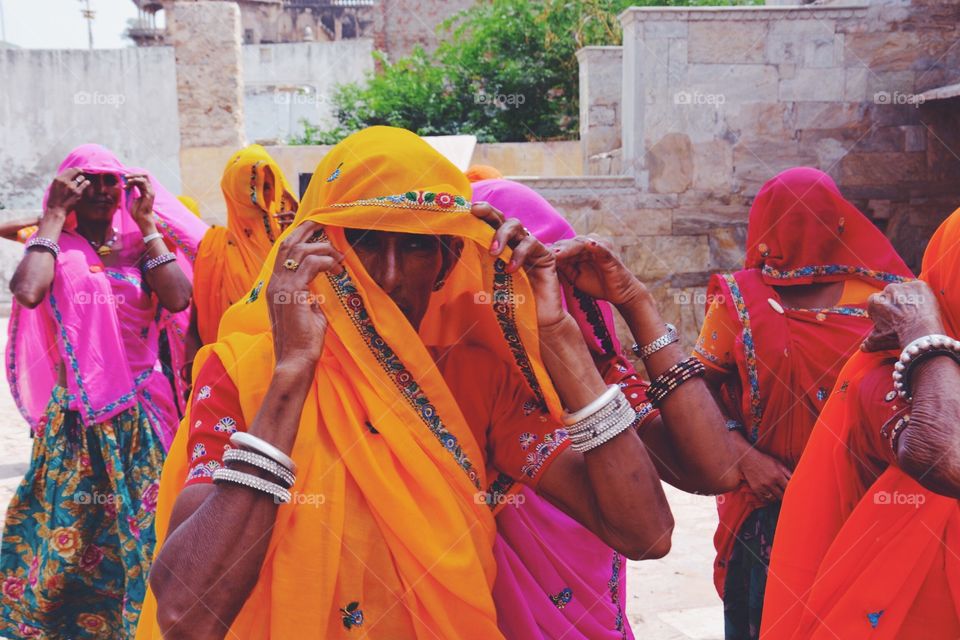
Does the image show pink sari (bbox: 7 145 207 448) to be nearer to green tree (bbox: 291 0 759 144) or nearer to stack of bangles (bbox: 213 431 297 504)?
stack of bangles (bbox: 213 431 297 504)

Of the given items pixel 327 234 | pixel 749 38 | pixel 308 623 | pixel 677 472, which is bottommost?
pixel 308 623

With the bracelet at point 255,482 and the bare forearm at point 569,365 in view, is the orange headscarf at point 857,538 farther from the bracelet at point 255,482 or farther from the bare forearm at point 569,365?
the bracelet at point 255,482

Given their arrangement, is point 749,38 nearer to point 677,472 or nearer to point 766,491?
point 766,491

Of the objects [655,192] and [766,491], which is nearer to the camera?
[766,491]

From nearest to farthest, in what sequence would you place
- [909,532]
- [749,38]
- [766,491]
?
1. [909,532]
2. [766,491]
3. [749,38]

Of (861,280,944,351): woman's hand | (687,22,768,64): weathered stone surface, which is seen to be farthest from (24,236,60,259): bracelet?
(687,22,768,64): weathered stone surface

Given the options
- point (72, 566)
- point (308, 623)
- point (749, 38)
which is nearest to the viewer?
point (308, 623)

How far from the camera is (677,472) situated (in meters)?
2.25

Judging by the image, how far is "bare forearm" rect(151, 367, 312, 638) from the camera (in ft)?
5.85

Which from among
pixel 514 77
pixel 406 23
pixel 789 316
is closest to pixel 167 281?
pixel 789 316

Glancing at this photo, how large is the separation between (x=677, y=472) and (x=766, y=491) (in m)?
1.33

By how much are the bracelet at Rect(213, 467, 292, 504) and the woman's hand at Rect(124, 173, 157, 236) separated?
3.22m

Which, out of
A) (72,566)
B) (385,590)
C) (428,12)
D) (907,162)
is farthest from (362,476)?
(428,12)

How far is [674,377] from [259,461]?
3.06 ft
